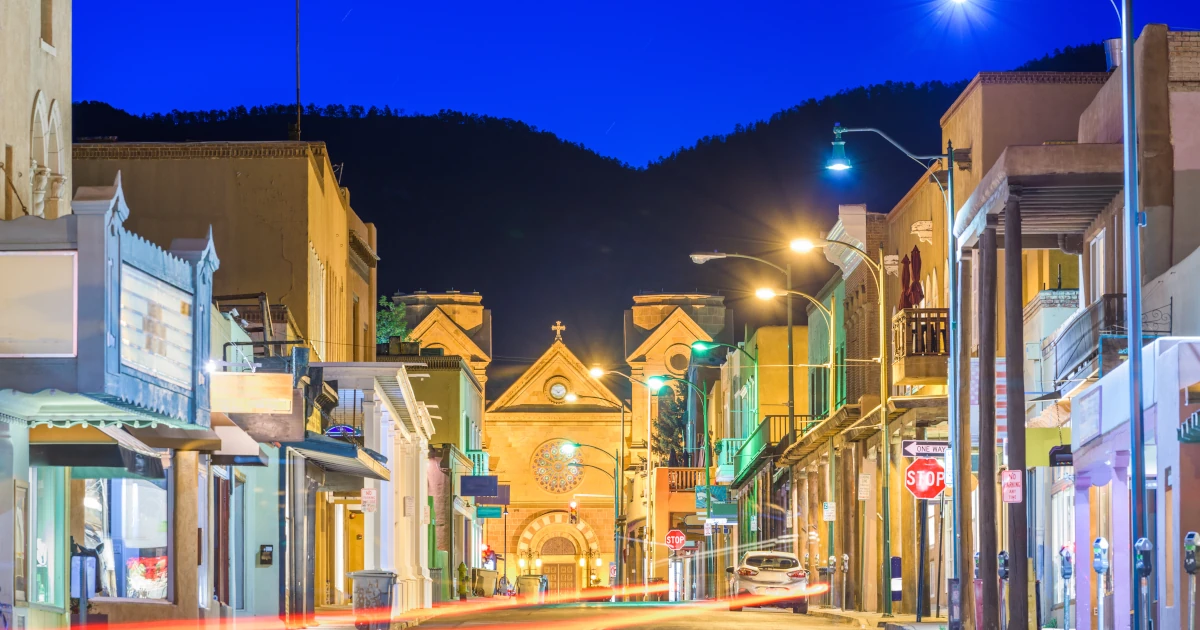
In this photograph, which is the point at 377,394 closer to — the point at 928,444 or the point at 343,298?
the point at 343,298

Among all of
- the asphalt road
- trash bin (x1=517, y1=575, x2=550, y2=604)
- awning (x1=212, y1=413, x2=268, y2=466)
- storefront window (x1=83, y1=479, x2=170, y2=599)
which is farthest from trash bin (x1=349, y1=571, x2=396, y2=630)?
trash bin (x1=517, y1=575, x2=550, y2=604)

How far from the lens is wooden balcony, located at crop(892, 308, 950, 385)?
104ft

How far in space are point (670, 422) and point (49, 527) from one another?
87053 millimetres

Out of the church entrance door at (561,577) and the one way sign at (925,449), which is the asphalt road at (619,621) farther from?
the church entrance door at (561,577)

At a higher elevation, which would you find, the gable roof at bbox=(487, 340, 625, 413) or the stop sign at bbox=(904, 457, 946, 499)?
the gable roof at bbox=(487, 340, 625, 413)

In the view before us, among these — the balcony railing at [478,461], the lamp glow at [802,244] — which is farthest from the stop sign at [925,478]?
the balcony railing at [478,461]

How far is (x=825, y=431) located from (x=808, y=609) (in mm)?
4936

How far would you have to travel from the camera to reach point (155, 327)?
1761cm

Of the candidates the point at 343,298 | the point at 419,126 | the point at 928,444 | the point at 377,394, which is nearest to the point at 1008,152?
the point at 928,444

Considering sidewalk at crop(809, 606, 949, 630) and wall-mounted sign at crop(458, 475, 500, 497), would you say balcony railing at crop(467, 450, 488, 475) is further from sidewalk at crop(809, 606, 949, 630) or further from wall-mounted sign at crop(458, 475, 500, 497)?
sidewalk at crop(809, 606, 949, 630)

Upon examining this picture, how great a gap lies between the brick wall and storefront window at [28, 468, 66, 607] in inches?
656

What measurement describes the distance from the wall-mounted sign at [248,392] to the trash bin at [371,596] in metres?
9.02

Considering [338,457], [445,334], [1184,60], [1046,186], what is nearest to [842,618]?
[338,457]

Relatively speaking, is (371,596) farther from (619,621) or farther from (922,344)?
(922,344)
